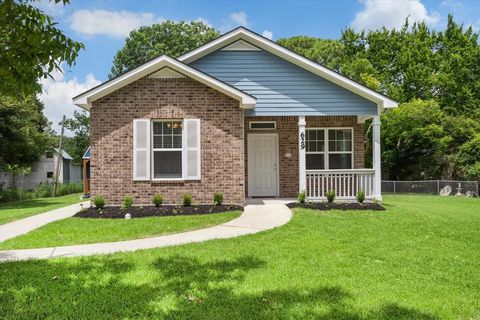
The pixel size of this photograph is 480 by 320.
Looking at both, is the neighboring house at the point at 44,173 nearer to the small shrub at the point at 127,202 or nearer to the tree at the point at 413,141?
the small shrub at the point at 127,202

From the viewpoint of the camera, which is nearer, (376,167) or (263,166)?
(376,167)

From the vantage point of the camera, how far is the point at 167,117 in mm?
11328

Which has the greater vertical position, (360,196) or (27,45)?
(27,45)

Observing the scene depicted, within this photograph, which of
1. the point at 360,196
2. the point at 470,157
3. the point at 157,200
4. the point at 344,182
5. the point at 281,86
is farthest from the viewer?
the point at 470,157

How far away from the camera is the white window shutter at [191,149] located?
37.1 feet

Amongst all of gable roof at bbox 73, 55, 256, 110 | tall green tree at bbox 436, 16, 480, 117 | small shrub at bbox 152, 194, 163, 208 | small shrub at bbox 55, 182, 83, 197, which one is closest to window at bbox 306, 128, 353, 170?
gable roof at bbox 73, 55, 256, 110

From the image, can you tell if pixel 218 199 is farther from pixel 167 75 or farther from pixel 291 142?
pixel 291 142

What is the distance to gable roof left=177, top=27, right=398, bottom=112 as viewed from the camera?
12391 mm

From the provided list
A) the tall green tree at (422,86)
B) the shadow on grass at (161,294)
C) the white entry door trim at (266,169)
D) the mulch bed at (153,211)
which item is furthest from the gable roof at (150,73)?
the tall green tree at (422,86)

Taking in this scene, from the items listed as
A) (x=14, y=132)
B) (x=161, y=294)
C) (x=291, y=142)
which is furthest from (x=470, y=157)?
(x=14, y=132)

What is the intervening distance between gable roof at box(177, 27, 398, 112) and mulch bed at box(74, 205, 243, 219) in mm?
5074

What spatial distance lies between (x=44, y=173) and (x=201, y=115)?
2680cm

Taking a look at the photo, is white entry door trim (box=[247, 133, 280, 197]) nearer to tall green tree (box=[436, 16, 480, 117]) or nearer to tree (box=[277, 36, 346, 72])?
tree (box=[277, 36, 346, 72])

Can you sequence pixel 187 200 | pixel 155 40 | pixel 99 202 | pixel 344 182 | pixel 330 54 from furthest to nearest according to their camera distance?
pixel 155 40 < pixel 330 54 < pixel 344 182 < pixel 187 200 < pixel 99 202
